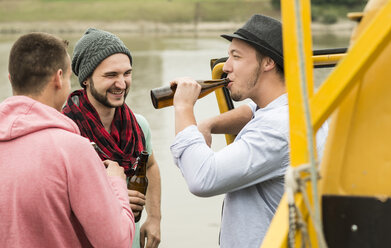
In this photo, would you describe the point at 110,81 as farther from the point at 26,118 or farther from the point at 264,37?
the point at 26,118

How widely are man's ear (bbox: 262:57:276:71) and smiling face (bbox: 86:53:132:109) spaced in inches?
35.3

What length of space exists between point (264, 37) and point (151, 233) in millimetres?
1350

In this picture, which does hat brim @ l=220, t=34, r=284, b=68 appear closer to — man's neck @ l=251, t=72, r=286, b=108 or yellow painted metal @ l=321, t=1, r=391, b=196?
man's neck @ l=251, t=72, r=286, b=108

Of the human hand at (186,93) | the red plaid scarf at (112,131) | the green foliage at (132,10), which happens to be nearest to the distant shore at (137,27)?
the green foliage at (132,10)

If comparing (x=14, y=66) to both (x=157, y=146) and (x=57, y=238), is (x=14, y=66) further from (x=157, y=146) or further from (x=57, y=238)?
(x=157, y=146)

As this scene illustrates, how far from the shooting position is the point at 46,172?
2227 millimetres

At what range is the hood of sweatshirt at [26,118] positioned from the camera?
227cm

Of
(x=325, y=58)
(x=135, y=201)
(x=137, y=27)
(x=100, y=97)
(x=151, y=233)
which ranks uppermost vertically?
(x=137, y=27)

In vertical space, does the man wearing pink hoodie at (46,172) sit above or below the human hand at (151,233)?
above

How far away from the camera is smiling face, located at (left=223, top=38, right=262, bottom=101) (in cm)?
280

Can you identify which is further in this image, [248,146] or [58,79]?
[248,146]

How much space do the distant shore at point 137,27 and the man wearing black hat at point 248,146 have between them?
44345mm

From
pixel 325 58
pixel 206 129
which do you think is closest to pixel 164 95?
pixel 206 129

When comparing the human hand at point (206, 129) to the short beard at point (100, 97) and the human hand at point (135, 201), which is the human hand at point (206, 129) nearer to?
the human hand at point (135, 201)
